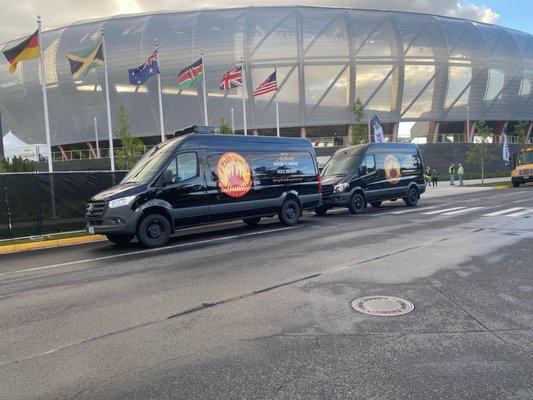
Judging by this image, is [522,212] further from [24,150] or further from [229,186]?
[24,150]

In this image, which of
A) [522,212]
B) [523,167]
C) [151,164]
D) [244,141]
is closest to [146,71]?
[244,141]

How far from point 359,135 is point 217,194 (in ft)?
97.1

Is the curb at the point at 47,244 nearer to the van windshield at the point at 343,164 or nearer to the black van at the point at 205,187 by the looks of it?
the black van at the point at 205,187

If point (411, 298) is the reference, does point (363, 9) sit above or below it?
above

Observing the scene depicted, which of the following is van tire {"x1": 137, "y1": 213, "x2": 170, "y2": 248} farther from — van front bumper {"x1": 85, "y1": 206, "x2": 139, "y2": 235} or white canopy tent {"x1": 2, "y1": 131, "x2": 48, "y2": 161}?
white canopy tent {"x1": 2, "y1": 131, "x2": 48, "y2": 161}

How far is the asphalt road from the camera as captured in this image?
3260mm

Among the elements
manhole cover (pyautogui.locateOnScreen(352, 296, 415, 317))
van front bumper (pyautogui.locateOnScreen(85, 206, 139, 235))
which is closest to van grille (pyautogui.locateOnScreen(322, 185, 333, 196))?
van front bumper (pyautogui.locateOnScreen(85, 206, 139, 235))

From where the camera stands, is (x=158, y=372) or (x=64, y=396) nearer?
(x=64, y=396)

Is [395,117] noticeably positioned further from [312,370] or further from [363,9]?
[312,370]

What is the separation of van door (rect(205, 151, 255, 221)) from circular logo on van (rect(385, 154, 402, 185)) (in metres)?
7.25

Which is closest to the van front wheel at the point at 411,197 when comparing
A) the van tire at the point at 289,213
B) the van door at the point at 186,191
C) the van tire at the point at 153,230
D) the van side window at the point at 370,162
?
the van side window at the point at 370,162

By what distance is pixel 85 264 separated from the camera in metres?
8.32

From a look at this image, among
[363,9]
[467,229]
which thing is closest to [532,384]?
[467,229]

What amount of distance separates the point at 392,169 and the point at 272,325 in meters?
14.2
